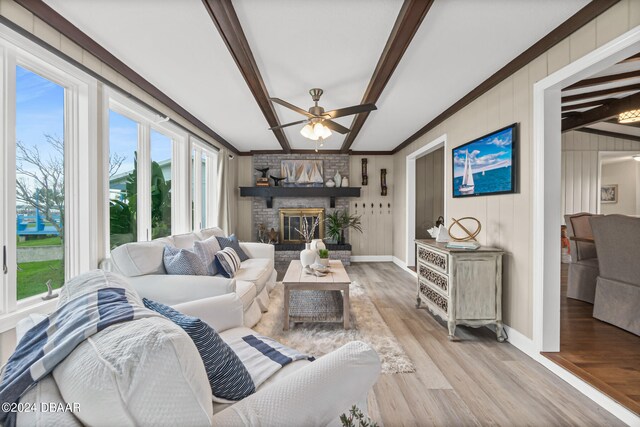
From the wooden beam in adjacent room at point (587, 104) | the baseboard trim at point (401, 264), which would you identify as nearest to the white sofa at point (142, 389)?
the baseboard trim at point (401, 264)

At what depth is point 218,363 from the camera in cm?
103

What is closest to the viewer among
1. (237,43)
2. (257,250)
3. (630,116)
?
(237,43)

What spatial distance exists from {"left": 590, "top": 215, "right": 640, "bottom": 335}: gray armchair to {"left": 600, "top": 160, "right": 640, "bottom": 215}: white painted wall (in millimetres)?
4836

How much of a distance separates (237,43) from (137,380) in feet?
7.41

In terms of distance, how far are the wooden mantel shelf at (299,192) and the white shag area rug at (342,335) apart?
10.4 feet

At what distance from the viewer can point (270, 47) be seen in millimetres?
2324

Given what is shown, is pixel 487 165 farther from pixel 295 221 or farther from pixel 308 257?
pixel 295 221

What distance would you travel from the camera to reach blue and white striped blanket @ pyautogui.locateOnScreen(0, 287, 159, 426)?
0.70 meters

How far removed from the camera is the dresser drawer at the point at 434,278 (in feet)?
9.20

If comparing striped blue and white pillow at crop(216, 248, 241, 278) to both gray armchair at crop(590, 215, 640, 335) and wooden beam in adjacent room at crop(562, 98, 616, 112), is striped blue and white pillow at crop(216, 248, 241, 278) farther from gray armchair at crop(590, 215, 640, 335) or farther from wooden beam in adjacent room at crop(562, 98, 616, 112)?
wooden beam in adjacent room at crop(562, 98, 616, 112)

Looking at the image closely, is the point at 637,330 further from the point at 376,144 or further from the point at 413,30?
the point at 376,144

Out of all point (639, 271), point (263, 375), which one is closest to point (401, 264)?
point (639, 271)

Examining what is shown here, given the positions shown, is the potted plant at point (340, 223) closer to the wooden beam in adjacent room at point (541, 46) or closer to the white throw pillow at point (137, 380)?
the wooden beam in adjacent room at point (541, 46)

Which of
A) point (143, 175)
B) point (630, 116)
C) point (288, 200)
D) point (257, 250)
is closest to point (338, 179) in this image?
point (288, 200)
